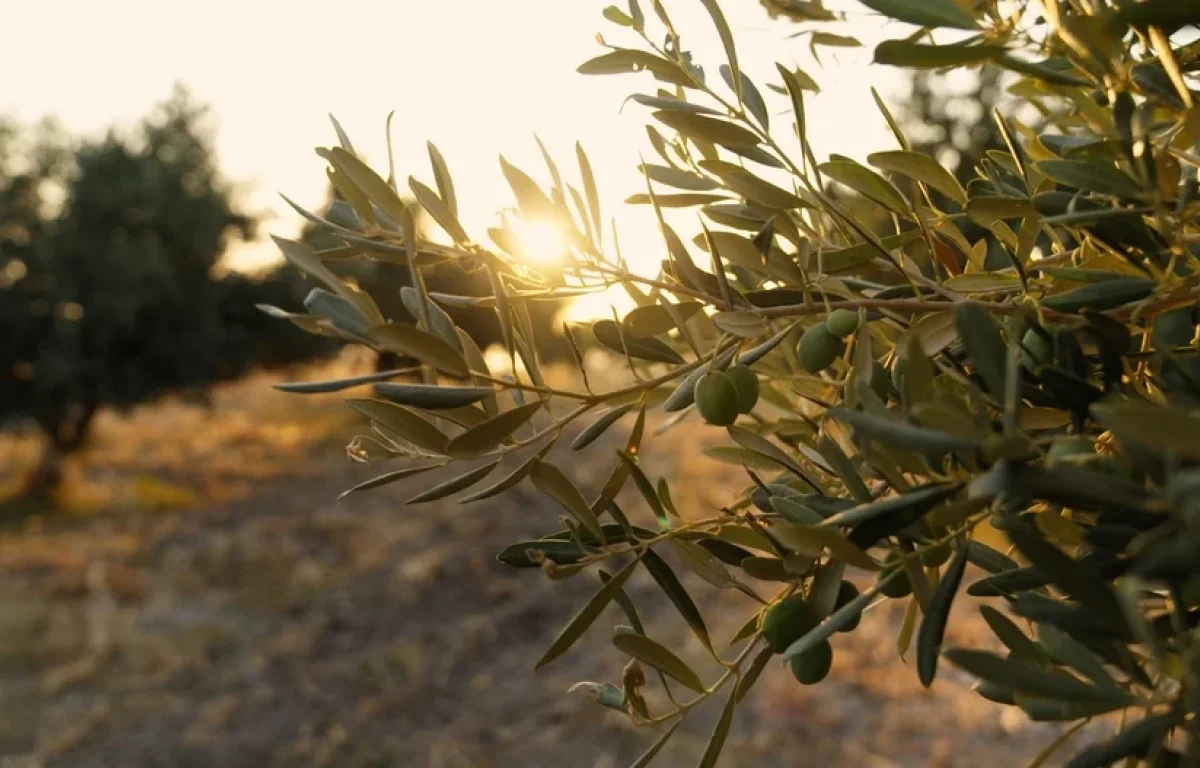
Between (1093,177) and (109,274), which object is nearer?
(1093,177)

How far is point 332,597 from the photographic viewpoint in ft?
20.6

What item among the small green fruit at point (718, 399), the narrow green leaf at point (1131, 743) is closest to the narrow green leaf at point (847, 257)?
the small green fruit at point (718, 399)

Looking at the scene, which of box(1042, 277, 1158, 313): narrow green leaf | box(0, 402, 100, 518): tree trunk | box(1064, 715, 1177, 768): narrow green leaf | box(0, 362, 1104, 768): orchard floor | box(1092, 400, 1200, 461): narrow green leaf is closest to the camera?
box(1092, 400, 1200, 461): narrow green leaf

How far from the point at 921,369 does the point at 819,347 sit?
150 mm

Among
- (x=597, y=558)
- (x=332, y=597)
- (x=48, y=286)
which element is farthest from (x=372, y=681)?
(x=48, y=286)

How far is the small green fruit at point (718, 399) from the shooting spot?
628mm

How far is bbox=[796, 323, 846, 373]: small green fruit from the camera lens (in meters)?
0.64

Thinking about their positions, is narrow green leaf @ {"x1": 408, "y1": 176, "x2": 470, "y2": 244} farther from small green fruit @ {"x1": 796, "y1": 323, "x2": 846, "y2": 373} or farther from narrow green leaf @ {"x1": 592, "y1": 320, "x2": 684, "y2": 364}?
small green fruit @ {"x1": 796, "y1": 323, "x2": 846, "y2": 373}

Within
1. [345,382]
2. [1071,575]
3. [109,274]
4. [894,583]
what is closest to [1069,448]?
[1071,575]

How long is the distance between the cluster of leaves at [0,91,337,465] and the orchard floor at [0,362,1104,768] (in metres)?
2.52

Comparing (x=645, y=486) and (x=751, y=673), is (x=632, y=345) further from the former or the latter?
(x=751, y=673)

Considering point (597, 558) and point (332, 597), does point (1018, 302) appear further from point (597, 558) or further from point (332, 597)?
point (332, 597)

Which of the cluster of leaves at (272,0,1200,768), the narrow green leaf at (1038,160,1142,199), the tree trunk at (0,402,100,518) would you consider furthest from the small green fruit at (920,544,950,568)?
the tree trunk at (0,402,100,518)

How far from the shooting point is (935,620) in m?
0.56
